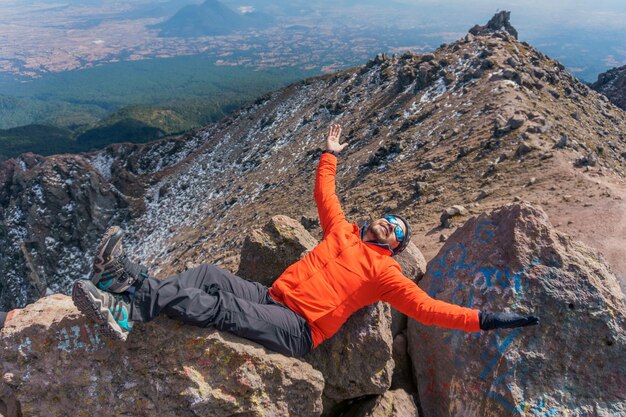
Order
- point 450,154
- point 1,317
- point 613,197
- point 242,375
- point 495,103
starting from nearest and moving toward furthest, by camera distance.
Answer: point 242,375 < point 1,317 < point 613,197 < point 450,154 < point 495,103

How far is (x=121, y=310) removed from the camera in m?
6.22

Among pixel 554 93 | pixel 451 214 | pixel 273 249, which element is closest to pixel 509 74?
pixel 554 93

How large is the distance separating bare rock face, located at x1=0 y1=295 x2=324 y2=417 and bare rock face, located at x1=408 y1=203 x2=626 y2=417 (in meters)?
3.28

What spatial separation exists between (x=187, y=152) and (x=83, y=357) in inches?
2545

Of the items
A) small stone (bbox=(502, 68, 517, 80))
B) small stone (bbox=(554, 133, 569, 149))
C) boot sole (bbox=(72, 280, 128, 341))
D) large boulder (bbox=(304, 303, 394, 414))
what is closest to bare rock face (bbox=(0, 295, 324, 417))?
boot sole (bbox=(72, 280, 128, 341))

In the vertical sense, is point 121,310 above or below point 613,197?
above

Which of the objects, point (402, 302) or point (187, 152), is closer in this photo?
point (402, 302)

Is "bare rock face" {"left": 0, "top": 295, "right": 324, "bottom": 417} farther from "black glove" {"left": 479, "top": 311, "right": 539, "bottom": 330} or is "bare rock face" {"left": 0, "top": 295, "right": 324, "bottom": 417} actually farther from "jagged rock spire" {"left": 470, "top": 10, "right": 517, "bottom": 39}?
"jagged rock spire" {"left": 470, "top": 10, "right": 517, "bottom": 39}

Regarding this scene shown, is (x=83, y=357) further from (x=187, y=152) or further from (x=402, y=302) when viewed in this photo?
(x=187, y=152)

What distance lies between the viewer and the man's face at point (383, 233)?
7.96 meters

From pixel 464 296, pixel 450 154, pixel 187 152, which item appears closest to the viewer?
pixel 464 296

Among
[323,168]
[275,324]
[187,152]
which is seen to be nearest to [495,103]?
[323,168]

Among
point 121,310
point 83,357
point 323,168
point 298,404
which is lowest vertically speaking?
point 298,404

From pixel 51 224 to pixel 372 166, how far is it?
4852 cm
